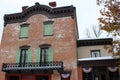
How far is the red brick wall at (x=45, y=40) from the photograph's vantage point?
76.7 feet

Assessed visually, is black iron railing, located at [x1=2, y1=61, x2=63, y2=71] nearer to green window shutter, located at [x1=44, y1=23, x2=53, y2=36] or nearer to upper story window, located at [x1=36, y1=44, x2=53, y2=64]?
upper story window, located at [x1=36, y1=44, x2=53, y2=64]

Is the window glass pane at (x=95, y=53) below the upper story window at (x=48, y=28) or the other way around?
below

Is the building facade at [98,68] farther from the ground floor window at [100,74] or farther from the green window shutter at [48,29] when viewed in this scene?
the green window shutter at [48,29]

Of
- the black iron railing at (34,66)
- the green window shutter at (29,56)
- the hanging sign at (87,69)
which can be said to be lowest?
the hanging sign at (87,69)

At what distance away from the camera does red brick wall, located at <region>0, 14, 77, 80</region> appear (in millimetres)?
23386

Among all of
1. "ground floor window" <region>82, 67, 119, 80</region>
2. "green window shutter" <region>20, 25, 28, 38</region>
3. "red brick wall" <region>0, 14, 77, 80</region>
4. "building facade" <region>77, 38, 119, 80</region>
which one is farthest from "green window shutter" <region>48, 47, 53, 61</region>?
"ground floor window" <region>82, 67, 119, 80</region>

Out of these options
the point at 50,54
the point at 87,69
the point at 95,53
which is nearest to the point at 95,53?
the point at 95,53

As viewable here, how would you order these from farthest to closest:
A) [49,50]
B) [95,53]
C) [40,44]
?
[40,44]
[95,53]
[49,50]

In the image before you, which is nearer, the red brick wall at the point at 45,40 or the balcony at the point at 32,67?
the balcony at the point at 32,67

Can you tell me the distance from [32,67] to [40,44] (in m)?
3.48

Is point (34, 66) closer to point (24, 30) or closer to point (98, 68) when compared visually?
point (24, 30)

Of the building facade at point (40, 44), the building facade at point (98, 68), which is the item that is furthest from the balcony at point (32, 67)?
the building facade at point (98, 68)

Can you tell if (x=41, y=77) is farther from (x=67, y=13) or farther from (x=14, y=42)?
(x=67, y=13)

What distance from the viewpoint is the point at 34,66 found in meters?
23.1
